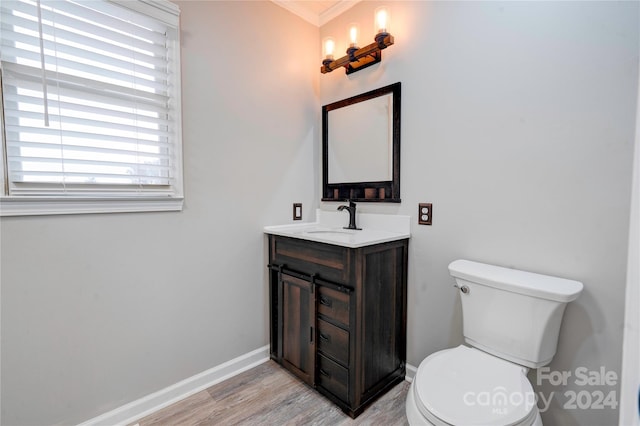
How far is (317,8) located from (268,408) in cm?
263

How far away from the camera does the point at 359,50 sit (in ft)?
6.18

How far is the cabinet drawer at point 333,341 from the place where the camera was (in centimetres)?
157

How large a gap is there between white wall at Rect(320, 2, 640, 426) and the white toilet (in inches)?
6.2

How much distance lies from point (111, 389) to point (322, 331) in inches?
43.2

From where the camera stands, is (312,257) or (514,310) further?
(312,257)

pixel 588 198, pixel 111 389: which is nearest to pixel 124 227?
pixel 111 389

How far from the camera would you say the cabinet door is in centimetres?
174

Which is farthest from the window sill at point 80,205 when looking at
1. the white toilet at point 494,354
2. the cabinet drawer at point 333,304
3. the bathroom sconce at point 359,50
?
the white toilet at point 494,354

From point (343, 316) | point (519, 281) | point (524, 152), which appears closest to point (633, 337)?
point (519, 281)

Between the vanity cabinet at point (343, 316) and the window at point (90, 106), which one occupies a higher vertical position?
the window at point (90, 106)

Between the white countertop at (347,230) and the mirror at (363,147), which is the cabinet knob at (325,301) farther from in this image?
the mirror at (363,147)

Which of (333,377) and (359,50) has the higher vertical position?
(359,50)

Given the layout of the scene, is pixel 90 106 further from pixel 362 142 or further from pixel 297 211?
pixel 362 142

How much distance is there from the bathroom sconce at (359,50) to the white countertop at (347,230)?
1.02 m
